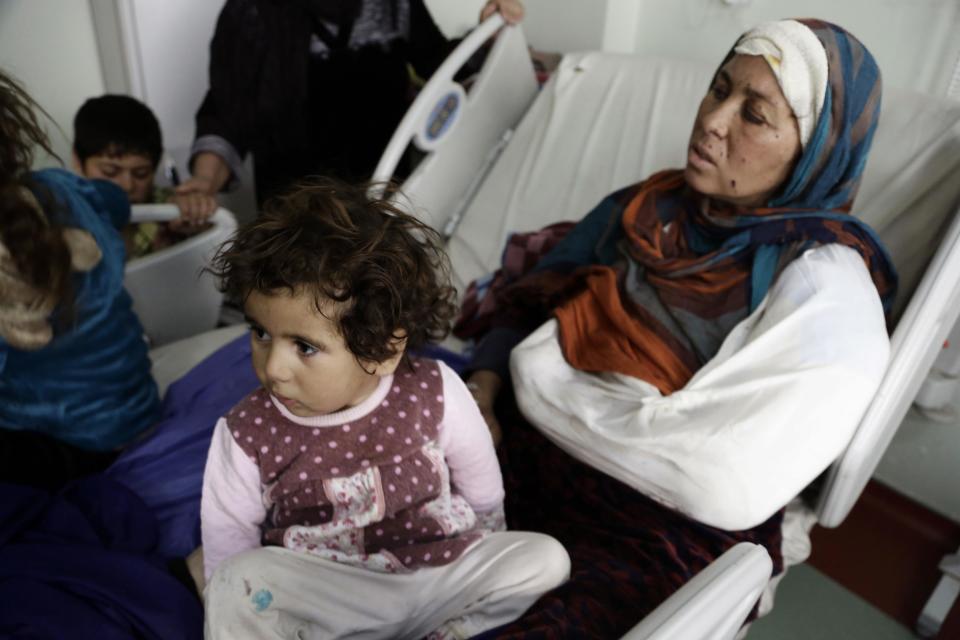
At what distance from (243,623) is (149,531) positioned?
47cm

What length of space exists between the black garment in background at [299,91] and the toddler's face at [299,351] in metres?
1.28

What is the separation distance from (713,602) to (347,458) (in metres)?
0.49

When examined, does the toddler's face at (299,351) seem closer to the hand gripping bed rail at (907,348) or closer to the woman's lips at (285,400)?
the woman's lips at (285,400)

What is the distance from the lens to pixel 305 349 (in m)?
0.94

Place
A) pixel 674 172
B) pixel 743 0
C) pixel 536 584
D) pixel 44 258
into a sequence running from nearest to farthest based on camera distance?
Result: pixel 536 584, pixel 44 258, pixel 674 172, pixel 743 0

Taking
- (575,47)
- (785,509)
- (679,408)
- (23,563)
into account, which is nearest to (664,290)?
(679,408)

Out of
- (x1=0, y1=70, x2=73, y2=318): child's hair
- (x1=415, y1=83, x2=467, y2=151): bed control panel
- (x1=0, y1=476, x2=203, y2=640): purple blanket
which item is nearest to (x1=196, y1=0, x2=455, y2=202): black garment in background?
(x1=415, y1=83, x2=467, y2=151): bed control panel

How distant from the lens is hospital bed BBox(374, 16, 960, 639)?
1294mm

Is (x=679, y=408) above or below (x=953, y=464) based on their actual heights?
above

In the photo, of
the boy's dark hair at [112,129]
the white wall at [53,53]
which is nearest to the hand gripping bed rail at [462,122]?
the boy's dark hair at [112,129]

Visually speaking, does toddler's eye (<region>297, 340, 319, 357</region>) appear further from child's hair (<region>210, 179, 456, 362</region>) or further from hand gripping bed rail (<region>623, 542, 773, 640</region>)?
hand gripping bed rail (<region>623, 542, 773, 640</region>)

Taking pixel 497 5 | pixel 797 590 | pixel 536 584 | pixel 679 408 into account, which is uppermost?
pixel 497 5

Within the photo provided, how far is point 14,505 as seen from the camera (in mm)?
1174

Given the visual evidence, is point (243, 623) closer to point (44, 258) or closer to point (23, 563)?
point (23, 563)
